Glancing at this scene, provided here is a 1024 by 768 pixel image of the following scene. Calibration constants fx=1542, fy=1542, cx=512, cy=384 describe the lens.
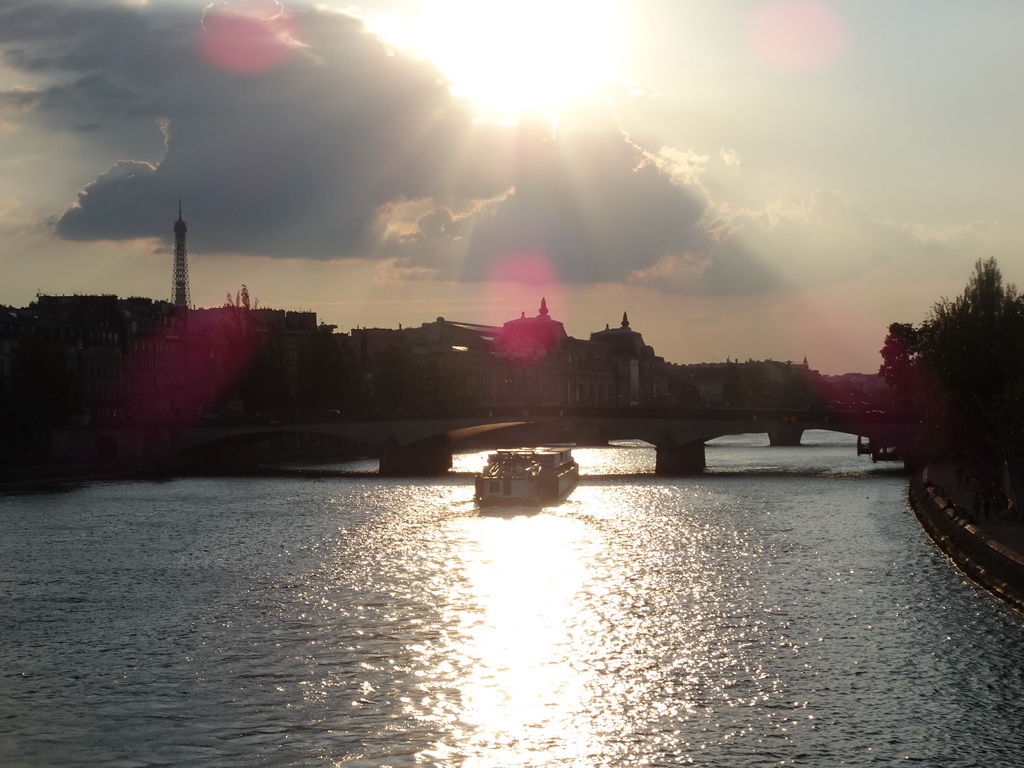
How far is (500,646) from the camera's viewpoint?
112 ft

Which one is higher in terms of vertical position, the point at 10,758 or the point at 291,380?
the point at 291,380

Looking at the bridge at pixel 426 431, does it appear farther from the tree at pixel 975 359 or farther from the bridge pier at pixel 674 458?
the tree at pixel 975 359

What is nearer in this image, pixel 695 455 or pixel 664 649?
pixel 664 649

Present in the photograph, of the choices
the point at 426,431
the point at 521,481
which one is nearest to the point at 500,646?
the point at 521,481

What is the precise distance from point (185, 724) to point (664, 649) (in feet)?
37.1

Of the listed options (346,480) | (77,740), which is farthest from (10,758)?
(346,480)

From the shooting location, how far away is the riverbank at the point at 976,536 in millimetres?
39156

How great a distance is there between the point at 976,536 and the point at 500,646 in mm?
17294

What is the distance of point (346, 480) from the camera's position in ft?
298

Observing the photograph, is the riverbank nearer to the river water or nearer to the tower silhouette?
the river water

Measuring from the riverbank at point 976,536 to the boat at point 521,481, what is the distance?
61.6 feet

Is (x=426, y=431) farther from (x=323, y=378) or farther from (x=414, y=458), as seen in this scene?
(x=323, y=378)

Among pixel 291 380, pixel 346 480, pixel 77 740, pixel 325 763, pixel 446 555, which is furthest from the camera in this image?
pixel 291 380

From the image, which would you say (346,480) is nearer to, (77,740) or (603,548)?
(603,548)
